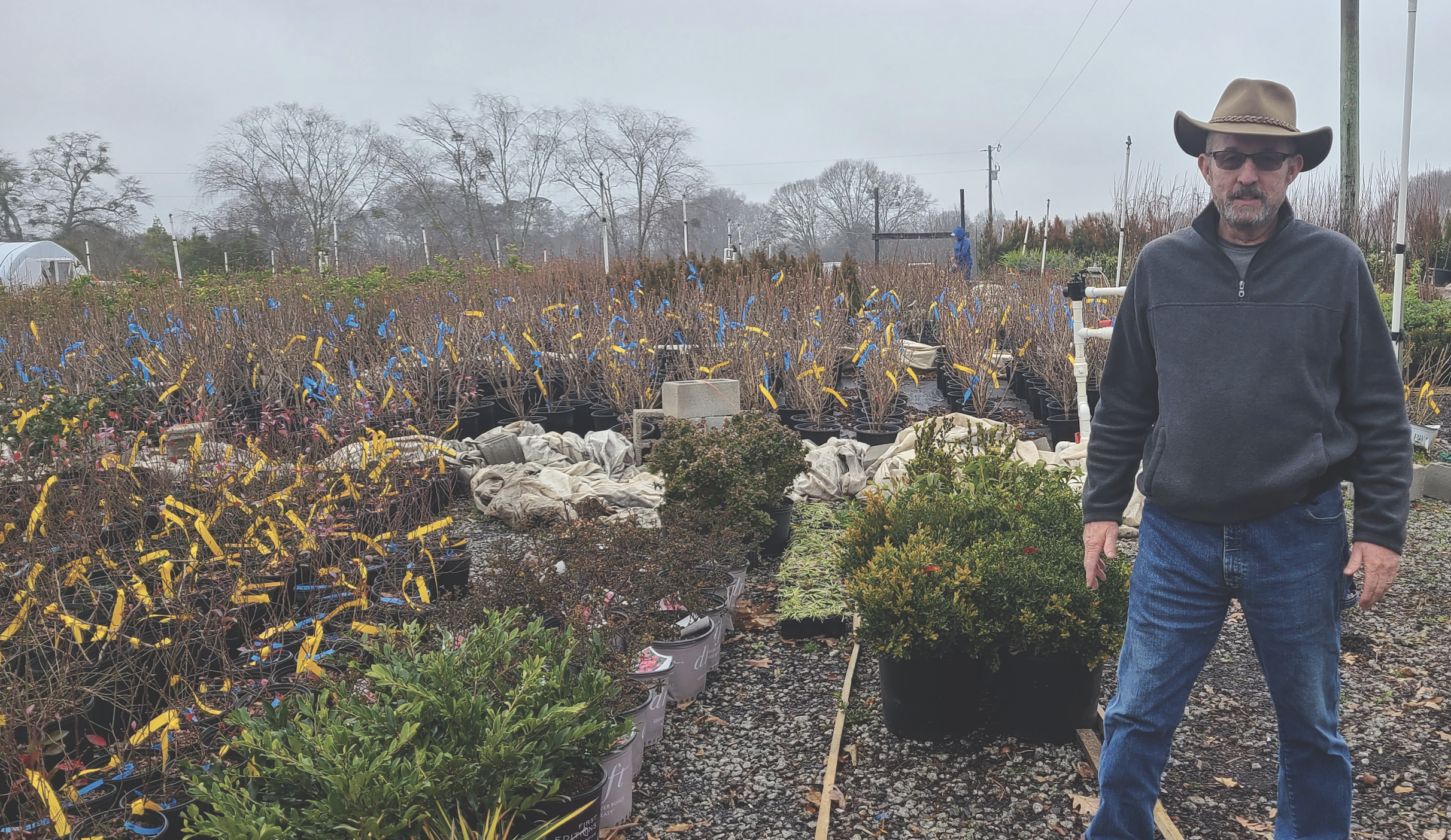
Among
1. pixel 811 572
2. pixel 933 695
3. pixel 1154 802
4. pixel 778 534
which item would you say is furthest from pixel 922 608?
pixel 778 534

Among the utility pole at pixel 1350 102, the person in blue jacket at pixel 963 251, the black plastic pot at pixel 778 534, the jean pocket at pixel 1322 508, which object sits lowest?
the black plastic pot at pixel 778 534

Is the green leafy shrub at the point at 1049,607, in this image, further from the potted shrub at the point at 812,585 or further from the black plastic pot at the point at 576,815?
the black plastic pot at the point at 576,815

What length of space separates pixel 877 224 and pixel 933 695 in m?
28.4

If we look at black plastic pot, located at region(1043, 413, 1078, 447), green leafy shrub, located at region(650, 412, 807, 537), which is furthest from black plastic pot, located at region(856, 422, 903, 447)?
green leafy shrub, located at region(650, 412, 807, 537)

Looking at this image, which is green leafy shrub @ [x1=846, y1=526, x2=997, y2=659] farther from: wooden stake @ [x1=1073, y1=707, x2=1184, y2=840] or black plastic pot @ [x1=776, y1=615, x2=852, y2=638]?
black plastic pot @ [x1=776, y1=615, x2=852, y2=638]

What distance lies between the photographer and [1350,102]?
9.56 meters

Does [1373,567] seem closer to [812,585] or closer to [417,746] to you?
[417,746]

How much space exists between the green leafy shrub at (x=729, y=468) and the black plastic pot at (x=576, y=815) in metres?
1.86

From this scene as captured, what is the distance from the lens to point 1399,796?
2479 millimetres

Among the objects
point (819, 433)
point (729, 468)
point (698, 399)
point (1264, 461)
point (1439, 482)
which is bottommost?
point (1439, 482)

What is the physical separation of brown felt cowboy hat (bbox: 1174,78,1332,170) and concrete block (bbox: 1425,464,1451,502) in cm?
457

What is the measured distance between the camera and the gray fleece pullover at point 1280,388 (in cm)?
176

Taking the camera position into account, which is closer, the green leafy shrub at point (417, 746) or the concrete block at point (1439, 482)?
the green leafy shrub at point (417, 746)

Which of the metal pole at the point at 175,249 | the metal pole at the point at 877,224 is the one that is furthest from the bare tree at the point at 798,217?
the metal pole at the point at 175,249
